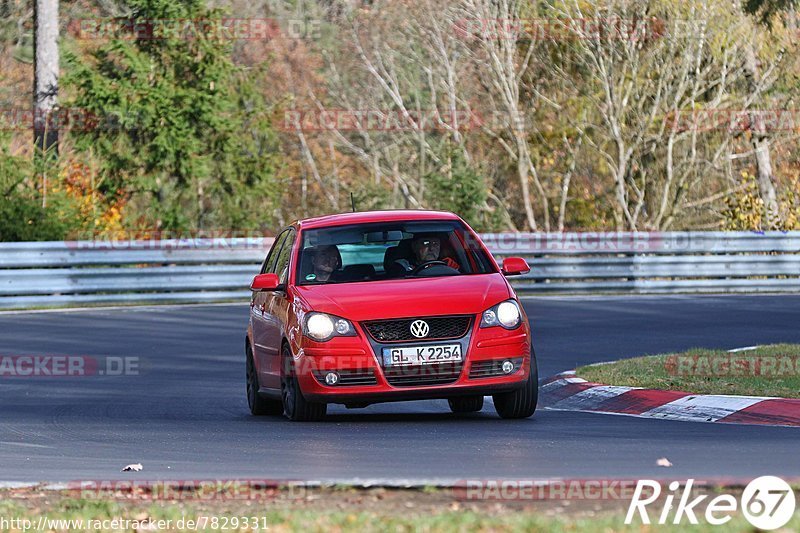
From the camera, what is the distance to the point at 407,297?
37.9 feet

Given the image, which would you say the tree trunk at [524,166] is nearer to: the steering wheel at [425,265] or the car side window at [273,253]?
the car side window at [273,253]

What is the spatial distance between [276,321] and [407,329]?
4.87 ft

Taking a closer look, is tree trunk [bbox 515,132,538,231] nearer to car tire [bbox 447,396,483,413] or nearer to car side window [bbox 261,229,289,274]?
car side window [bbox 261,229,289,274]

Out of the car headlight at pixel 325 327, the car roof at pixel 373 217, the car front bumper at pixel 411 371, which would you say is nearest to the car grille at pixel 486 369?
the car front bumper at pixel 411 371

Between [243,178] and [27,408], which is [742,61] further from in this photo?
[27,408]

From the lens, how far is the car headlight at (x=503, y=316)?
37.8 feet

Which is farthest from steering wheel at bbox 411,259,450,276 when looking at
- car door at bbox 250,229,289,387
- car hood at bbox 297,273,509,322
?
car door at bbox 250,229,289,387

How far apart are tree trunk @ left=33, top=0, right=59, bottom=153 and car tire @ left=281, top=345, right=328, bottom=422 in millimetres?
24991

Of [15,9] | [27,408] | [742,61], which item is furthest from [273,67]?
[27,408]

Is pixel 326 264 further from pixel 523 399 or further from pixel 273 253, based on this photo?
pixel 523 399

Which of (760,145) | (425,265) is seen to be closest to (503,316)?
(425,265)

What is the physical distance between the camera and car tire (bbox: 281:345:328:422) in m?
11.9

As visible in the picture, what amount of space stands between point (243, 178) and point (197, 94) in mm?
2898

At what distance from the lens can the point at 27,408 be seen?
1366 cm
